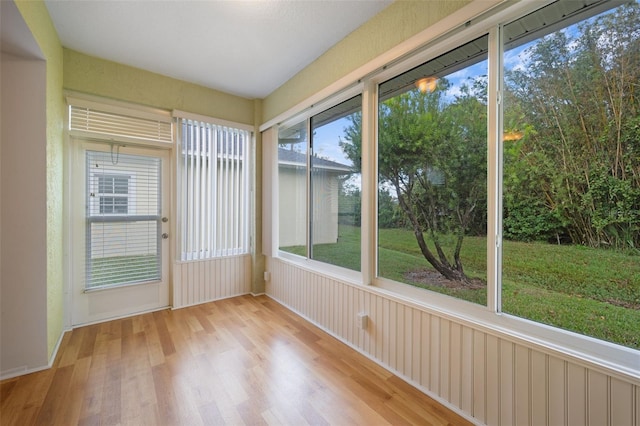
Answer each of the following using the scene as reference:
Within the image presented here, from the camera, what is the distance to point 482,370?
1487 mm

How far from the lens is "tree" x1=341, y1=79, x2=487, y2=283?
5.34ft

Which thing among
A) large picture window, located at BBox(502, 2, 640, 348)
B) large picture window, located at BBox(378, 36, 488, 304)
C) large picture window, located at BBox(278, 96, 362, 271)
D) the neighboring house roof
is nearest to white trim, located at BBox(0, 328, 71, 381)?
large picture window, located at BBox(278, 96, 362, 271)

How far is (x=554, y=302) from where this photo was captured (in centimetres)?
135

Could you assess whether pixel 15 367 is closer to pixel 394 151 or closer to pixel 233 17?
pixel 233 17

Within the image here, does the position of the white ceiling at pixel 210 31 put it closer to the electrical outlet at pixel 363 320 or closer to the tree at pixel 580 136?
the tree at pixel 580 136

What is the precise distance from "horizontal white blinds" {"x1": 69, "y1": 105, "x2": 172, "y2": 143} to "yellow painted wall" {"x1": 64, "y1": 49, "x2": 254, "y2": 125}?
0.59ft

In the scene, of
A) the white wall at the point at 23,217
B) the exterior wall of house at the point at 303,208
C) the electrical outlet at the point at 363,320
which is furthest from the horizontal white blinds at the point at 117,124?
the electrical outlet at the point at 363,320

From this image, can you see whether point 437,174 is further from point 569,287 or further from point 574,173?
point 569,287

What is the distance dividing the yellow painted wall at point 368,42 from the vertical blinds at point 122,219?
1939 mm

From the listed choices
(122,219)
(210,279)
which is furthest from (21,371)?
(210,279)

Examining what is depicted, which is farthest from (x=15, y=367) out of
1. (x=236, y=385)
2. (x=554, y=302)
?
(x=554, y=302)

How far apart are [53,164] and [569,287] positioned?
369cm

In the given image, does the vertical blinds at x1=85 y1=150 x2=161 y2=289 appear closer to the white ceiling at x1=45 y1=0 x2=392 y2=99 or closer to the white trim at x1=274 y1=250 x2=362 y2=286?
the white ceiling at x1=45 y1=0 x2=392 y2=99

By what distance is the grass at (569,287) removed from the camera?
3.80 ft
